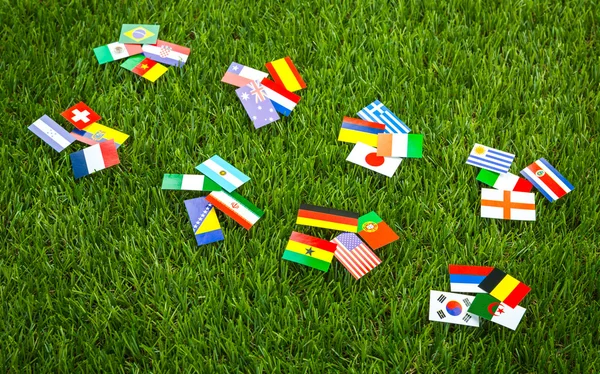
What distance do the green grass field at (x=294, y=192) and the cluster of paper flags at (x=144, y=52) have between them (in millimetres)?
52

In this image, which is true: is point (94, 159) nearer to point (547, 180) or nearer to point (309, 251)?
point (309, 251)

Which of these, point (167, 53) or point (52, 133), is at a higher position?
point (167, 53)

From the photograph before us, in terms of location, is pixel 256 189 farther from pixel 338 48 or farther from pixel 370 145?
pixel 338 48

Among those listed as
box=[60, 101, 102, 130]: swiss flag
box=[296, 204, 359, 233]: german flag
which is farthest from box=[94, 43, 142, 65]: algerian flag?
box=[296, 204, 359, 233]: german flag

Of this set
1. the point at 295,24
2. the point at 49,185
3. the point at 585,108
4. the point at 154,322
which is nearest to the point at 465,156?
the point at 585,108

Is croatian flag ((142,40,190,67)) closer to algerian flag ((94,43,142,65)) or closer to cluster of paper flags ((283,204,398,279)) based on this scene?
algerian flag ((94,43,142,65))

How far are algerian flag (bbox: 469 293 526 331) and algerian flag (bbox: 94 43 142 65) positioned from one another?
6.26ft

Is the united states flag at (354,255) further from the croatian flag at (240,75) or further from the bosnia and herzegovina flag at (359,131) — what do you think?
the croatian flag at (240,75)

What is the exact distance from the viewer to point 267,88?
9.32 feet

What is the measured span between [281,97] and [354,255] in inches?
34.7

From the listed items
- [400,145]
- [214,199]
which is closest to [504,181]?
[400,145]

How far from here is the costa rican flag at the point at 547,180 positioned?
8.02 ft

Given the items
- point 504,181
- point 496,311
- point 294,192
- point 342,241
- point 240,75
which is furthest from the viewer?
point 240,75

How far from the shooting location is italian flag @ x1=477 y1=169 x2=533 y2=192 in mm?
2494
